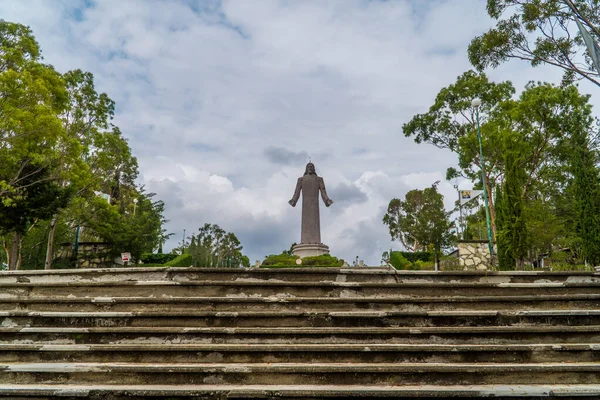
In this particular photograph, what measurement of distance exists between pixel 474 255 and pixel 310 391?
16.2 metres

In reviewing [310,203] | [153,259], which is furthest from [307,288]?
[153,259]

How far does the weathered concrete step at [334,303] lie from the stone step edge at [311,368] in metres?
1.06

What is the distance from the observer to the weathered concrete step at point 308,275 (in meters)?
6.10

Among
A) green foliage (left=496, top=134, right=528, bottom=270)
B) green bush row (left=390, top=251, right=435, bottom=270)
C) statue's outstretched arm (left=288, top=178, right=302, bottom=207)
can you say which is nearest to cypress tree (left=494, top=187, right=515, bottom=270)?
green foliage (left=496, top=134, right=528, bottom=270)

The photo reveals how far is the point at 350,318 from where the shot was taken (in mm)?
5207

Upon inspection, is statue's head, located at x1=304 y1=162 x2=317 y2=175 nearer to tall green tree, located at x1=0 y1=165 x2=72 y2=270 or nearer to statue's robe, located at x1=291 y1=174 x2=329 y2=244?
statue's robe, located at x1=291 y1=174 x2=329 y2=244

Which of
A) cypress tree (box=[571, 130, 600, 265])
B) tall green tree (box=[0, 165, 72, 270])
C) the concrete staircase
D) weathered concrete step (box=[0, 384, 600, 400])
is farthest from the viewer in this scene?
tall green tree (box=[0, 165, 72, 270])

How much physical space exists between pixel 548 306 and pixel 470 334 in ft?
4.70

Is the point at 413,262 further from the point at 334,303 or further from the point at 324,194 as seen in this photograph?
the point at 334,303

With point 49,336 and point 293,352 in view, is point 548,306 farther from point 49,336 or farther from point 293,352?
point 49,336

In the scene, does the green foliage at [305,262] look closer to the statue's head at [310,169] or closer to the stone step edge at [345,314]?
the statue's head at [310,169]

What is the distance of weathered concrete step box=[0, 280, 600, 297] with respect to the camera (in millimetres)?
5832

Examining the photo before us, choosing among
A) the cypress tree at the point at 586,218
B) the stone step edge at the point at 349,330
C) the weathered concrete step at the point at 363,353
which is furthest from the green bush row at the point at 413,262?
the weathered concrete step at the point at 363,353

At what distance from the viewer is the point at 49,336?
5039 millimetres
